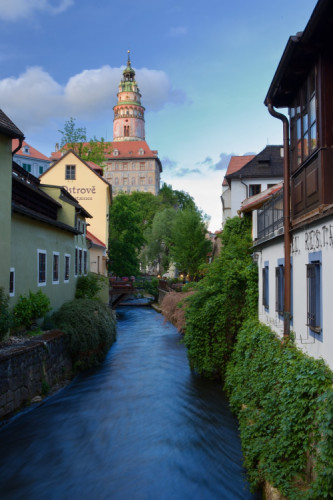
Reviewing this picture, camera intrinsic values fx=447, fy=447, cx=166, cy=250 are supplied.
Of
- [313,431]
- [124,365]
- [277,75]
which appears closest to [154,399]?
[124,365]

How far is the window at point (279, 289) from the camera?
381 inches

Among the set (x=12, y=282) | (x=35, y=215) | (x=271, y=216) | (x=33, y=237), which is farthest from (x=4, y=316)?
Result: (x=271, y=216)

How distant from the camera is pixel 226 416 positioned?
12164mm

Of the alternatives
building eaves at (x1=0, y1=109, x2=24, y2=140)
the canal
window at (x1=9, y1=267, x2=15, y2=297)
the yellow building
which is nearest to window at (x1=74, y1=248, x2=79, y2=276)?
the canal

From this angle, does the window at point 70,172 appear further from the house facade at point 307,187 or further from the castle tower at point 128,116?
the castle tower at point 128,116

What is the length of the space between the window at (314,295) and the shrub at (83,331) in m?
11.6

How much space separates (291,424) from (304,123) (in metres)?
5.39

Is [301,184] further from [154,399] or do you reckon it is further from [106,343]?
[106,343]

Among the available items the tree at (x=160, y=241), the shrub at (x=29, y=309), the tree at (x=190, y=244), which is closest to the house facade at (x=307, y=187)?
the shrub at (x=29, y=309)

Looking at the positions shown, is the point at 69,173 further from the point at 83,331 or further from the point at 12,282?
the point at 12,282

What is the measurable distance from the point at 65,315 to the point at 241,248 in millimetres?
7593

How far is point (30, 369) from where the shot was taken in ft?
42.6

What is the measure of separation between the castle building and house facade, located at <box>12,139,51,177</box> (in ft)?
158

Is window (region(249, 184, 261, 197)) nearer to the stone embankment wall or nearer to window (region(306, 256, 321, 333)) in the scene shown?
the stone embankment wall
